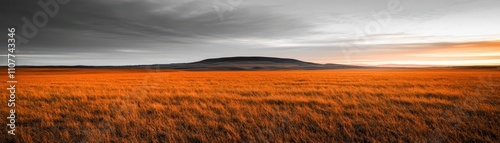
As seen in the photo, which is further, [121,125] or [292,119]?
[292,119]

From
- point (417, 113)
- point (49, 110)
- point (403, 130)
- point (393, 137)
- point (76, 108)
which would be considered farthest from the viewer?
point (76, 108)

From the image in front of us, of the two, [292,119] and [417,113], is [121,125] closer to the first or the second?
[292,119]

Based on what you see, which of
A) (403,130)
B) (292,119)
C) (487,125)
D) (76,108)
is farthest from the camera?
(76,108)

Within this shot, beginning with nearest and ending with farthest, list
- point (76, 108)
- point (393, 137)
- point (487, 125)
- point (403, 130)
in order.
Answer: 1. point (393, 137)
2. point (403, 130)
3. point (487, 125)
4. point (76, 108)

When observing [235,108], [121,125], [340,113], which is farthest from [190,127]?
[340,113]

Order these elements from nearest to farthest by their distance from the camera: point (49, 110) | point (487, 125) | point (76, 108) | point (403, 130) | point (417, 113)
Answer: point (403, 130), point (487, 125), point (417, 113), point (49, 110), point (76, 108)

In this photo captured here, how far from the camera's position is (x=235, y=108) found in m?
9.98

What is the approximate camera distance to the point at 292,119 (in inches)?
314

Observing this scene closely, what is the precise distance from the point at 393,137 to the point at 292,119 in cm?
279

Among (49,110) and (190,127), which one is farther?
(49,110)

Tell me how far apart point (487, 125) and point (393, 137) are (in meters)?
3.24

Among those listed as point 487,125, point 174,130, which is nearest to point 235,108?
point 174,130

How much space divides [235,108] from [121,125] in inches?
160

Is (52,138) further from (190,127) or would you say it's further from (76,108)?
(76,108)
